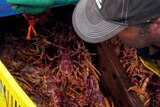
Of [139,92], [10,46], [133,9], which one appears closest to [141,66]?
[139,92]

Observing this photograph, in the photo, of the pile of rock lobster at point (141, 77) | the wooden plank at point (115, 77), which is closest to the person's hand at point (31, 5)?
the wooden plank at point (115, 77)

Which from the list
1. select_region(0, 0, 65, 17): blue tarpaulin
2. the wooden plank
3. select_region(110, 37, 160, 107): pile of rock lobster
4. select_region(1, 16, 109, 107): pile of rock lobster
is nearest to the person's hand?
select_region(0, 0, 65, 17): blue tarpaulin

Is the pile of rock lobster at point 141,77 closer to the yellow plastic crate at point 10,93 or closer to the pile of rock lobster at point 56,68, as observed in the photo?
the pile of rock lobster at point 56,68

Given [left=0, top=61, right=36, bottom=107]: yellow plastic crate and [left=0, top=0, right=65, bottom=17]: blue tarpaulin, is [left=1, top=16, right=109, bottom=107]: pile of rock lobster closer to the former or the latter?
[left=0, top=0, right=65, bottom=17]: blue tarpaulin

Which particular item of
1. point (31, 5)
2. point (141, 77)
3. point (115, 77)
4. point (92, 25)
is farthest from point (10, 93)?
point (141, 77)

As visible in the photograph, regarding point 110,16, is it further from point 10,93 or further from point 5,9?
point 5,9

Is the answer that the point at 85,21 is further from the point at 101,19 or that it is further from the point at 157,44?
the point at 157,44
